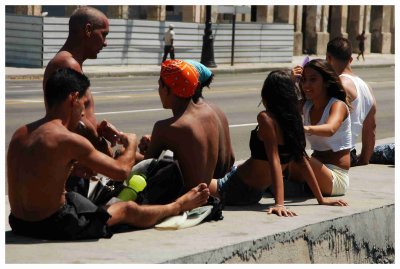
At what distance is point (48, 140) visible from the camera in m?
6.82

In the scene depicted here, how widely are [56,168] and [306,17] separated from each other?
172 ft

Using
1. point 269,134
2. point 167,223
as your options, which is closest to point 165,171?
point 167,223

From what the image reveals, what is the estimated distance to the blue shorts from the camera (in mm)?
8578

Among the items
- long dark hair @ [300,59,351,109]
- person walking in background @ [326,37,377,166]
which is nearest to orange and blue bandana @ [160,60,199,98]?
long dark hair @ [300,59,351,109]

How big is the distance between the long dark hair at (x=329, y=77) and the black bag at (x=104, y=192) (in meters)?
2.28

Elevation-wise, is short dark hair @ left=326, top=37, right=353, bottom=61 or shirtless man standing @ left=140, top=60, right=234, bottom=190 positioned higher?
short dark hair @ left=326, top=37, right=353, bottom=61

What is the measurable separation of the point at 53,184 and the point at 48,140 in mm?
274

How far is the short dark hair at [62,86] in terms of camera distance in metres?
6.92

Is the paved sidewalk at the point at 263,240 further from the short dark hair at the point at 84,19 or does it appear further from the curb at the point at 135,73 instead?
the curb at the point at 135,73

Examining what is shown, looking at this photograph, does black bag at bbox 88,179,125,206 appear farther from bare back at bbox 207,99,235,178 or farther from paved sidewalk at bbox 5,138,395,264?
bare back at bbox 207,99,235,178

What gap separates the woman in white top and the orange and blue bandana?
1.47 m

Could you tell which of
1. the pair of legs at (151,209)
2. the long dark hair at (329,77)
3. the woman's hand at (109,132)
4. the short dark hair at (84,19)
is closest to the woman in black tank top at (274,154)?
the pair of legs at (151,209)

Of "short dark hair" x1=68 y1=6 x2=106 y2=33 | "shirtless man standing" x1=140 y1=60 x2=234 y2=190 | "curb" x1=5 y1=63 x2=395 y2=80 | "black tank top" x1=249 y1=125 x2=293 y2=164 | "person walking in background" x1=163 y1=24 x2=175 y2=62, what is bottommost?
"curb" x1=5 y1=63 x2=395 y2=80
